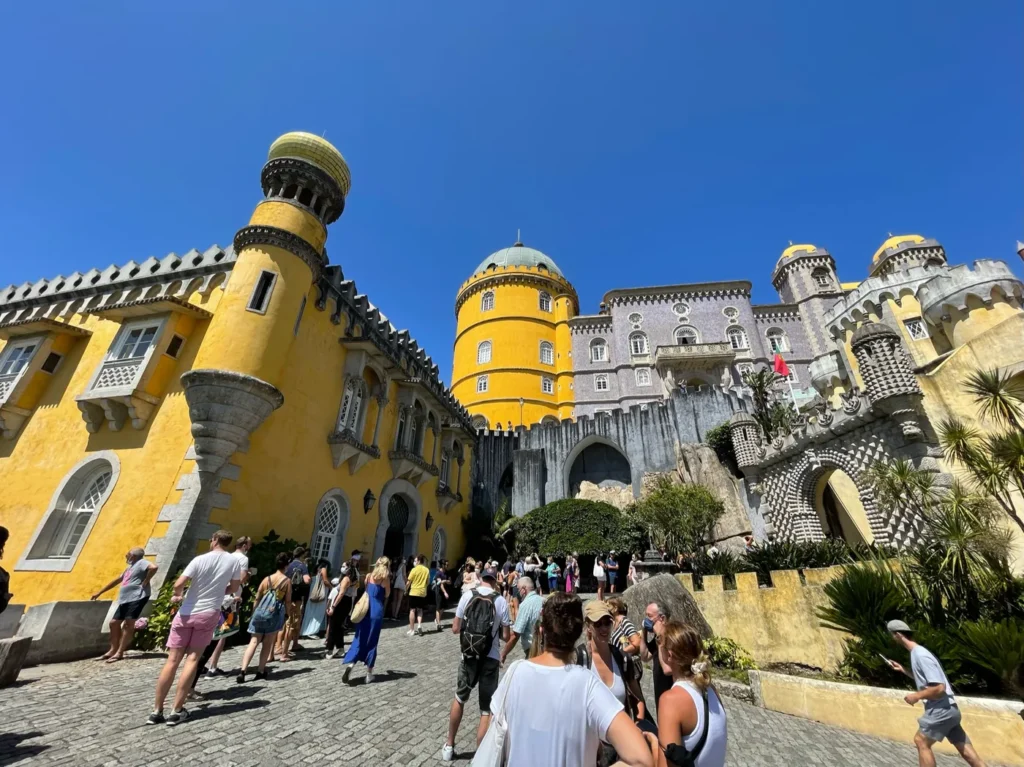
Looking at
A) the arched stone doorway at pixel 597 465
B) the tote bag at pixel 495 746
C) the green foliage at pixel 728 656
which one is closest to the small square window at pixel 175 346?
the tote bag at pixel 495 746

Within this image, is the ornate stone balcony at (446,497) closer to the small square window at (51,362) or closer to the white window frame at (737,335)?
the small square window at (51,362)

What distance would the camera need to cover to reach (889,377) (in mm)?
11086

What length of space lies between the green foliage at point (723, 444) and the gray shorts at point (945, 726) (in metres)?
19.0

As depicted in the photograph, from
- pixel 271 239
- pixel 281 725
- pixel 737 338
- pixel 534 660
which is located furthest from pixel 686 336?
pixel 534 660

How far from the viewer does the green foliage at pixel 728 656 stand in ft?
26.2

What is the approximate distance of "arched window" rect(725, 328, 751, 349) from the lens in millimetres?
34594

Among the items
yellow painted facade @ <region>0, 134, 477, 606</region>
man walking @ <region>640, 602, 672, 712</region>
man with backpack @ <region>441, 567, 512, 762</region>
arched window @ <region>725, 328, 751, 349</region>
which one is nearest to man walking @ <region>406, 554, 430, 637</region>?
yellow painted facade @ <region>0, 134, 477, 606</region>

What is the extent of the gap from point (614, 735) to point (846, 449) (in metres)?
14.3

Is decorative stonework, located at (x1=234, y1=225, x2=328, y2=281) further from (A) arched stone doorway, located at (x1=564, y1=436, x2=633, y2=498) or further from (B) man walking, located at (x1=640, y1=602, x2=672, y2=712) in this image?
(A) arched stone doorway, located at (x1=564, y1=436, x2=633, y2=498)

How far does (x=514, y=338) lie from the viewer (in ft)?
116

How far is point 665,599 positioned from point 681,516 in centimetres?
1047

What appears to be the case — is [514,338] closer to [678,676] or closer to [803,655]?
[803,655]

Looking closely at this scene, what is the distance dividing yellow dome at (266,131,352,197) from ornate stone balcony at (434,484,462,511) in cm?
1220

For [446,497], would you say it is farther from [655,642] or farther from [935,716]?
[935,716]
